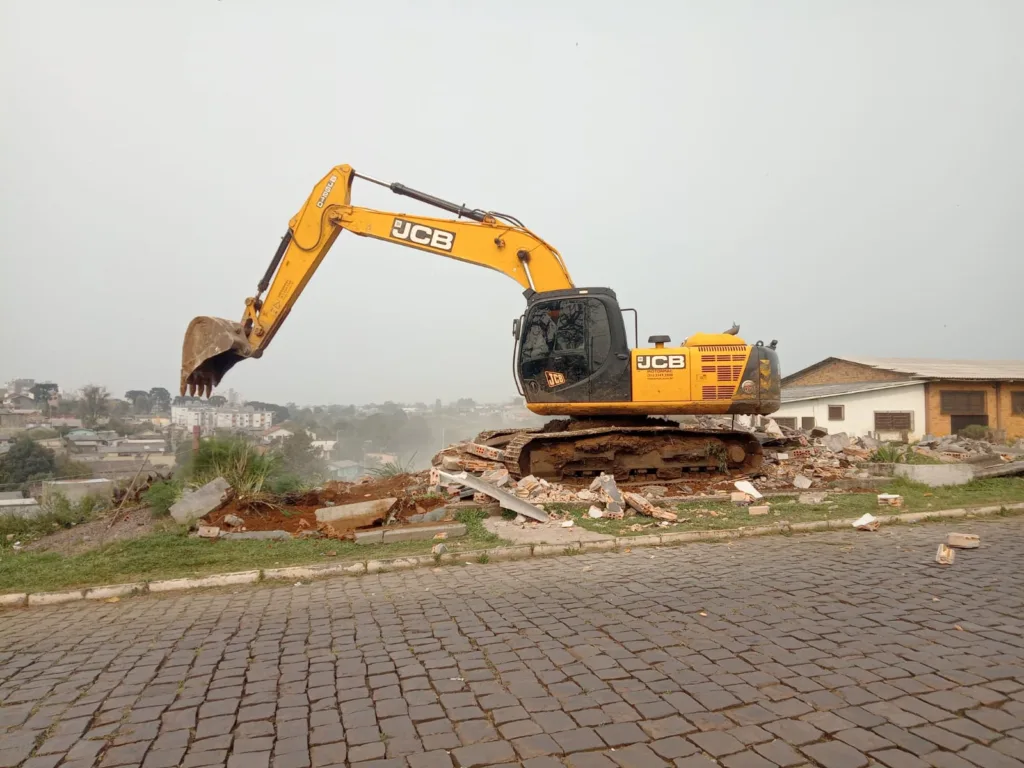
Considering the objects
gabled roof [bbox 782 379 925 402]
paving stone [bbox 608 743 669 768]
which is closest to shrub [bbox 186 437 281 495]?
paving stone [bbox 608 743 669 768]

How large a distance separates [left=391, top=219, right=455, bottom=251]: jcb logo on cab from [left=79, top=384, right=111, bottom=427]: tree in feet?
38.7

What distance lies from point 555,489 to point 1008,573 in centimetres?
559

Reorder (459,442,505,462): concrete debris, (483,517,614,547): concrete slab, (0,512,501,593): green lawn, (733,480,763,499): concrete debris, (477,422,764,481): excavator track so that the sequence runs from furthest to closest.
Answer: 1. (459,442,505,462): concrete debris
2. (477,422,764,481): excavator track
3. (733,480,763,499): concrete debris
4. (483,517,614,547): concrete slab
5. (0,512,501,593): green lawn

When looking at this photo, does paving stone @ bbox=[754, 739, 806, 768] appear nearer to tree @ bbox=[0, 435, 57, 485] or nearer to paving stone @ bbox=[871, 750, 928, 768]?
paving stone @ bbox=[871, 750, 928, 768]

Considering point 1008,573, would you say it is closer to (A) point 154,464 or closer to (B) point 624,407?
(B) point 624,407

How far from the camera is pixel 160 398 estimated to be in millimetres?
27500

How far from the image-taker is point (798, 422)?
30.2m

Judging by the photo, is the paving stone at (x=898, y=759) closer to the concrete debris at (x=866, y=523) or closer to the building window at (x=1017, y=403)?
the concrete debris at (x=866, y=523)

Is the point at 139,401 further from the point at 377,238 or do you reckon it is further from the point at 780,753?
the point at 780,753

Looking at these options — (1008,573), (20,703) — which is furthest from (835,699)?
(20,703)

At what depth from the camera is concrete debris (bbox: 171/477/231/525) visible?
8414 millimetres

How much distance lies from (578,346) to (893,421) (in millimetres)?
23901

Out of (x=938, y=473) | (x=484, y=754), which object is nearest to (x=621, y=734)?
(x=484, y=754)

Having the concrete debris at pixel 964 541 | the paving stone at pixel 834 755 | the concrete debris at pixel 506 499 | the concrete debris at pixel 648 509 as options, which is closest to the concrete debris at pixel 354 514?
the concrete debris at pixel 506 499
